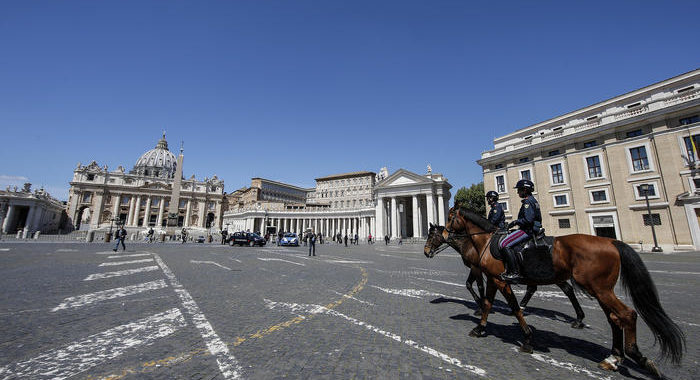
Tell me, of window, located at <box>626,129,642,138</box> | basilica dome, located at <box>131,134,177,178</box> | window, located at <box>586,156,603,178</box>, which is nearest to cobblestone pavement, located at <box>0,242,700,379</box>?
window, located at <box>586,156,603,178</box>

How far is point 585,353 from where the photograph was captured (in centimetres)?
363

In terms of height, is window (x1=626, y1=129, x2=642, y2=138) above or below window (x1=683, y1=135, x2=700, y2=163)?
above

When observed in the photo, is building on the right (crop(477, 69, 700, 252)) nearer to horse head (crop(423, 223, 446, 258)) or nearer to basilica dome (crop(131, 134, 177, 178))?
horse head (crop(423, 223, 446, 258))

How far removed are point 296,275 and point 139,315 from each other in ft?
18.9

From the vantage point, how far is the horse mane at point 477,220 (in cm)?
502

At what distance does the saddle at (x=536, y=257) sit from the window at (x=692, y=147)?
32627 mm

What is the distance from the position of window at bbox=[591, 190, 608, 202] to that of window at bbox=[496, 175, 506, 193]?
9402 mm

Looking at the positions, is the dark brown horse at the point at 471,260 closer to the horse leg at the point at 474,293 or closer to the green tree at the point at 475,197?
the horse leg at the point at 474,293

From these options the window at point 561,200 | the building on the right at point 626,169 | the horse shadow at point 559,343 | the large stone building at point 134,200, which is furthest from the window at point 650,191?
the large stone building at point 134,200

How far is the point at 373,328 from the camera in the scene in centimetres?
441

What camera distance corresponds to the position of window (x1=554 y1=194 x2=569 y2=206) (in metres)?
30.7

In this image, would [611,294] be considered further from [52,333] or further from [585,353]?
[52,333]

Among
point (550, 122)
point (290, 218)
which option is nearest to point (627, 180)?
point (550, 122)

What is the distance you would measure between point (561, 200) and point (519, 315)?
3539 cm
